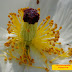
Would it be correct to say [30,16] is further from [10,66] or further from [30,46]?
[10,66]

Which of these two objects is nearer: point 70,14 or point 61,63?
point 61,63

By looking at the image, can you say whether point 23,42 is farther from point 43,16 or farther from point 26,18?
point 43,16

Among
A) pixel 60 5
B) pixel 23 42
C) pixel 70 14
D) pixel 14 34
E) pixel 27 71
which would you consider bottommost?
pixel 27 71

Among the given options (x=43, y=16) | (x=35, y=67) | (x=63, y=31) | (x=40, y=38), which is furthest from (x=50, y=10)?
(x=35, y=67)

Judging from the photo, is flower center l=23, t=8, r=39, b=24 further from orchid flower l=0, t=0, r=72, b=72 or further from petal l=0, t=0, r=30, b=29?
petal l=0, t=0, r=30, b=29

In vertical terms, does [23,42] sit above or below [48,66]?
above

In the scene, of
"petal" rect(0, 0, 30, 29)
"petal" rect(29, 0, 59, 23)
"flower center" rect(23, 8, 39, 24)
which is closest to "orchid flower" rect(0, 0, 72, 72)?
"flower center" rect(23, 8, 39, 24)

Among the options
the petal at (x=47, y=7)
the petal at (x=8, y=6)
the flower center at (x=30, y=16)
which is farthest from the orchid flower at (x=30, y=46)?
the petal at (x=47, y=7)

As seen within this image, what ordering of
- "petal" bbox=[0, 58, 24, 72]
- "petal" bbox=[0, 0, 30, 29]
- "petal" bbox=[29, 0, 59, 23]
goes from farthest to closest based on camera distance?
"petal" bbox=[29, 0, 59, 23], "petal" bbox=[0, 0, 30, 29], "petal" bbox=[0, 58, 24, 72]

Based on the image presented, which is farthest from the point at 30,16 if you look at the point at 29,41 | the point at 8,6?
the point at 8,6
